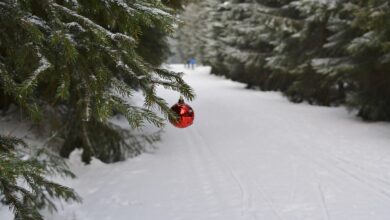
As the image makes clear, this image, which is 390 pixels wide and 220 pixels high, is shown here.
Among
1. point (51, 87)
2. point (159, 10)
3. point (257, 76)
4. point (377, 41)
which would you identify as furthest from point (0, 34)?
point (257, 76)

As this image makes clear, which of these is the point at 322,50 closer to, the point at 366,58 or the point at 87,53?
the point at 366,58

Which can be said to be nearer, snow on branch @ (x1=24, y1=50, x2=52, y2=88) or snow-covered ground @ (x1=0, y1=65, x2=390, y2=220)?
snow on branch @ (x1=24, y1=50, x2=52, y2=88)

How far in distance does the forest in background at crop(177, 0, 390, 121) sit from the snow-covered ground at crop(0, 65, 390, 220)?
134 centimetres

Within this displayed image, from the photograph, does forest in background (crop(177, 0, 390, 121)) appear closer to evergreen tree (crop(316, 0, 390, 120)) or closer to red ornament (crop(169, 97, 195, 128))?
evergreen tree (crop(316, 0, 390, 120))

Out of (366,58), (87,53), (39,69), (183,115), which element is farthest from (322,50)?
(39,69)

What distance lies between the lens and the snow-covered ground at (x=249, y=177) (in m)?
6.23

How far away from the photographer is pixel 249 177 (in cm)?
775

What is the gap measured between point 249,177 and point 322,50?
964cm

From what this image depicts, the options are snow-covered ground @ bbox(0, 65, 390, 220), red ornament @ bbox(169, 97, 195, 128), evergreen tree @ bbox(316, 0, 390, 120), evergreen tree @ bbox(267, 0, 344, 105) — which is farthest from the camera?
evergreen tree @ bbox(267, 0, 344, 105)

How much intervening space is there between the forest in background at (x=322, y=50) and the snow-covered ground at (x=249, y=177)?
1340 mm

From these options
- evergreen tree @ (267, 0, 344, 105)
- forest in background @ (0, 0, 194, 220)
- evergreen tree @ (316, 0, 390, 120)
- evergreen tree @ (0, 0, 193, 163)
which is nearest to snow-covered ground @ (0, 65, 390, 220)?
evergreen tree @ (316, 0, 390, 120)

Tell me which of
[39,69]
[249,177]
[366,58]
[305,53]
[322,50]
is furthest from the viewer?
[305,53]

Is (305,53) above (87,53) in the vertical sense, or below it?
above

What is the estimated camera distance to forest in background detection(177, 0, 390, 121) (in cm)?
1115
